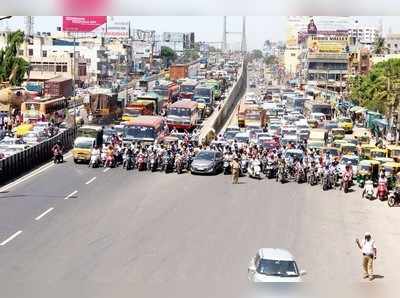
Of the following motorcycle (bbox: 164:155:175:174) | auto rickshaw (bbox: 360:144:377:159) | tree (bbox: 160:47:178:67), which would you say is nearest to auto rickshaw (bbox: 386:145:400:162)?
auto rickshaw (bbox: 360:144:377:159)

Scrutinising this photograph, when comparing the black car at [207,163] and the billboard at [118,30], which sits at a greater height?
the billboard at [118,30]

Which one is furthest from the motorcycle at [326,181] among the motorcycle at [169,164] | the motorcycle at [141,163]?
the motorcycle at [141,163]

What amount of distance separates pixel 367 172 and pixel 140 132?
11.9 meters

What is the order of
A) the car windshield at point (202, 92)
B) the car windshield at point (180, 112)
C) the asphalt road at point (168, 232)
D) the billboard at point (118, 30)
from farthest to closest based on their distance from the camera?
the billboard at point (118, 30) < the car windshield at point (202, 92) < the car windshield at point (180, 112) < the asphalt road at point (168, 232)

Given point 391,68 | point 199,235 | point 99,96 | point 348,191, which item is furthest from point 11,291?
point 391,68

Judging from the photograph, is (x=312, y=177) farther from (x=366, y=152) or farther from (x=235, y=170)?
(x=366, y=152)

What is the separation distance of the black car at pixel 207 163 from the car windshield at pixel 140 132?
231 inches

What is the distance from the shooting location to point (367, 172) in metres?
29.1

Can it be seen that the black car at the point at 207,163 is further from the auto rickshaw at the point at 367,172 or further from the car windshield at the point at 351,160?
the auto rickshaw at the point at 367,172

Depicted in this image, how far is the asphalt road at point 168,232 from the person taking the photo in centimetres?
1484

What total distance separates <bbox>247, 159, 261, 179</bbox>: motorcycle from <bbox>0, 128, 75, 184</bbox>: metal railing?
861 centimetres

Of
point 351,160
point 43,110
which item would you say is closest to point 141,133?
point 351,160

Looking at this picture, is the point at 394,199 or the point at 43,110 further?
the point at 43,110

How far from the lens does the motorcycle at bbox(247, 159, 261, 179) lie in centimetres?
2988
